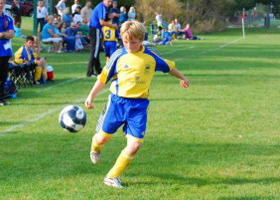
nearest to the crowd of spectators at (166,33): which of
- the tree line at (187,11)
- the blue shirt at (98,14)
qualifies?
the tree line at (187,11)

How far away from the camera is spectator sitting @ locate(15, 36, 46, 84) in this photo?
14298 millimetres

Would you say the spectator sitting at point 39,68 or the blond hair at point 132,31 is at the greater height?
the blond hair at point 132,31

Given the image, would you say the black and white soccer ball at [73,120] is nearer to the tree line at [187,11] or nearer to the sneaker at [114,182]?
the sneaker at [114,182]

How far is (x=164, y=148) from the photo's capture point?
8.01 meters

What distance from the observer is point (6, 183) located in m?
6.26

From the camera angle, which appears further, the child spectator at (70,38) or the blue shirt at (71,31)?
the blue shirt at (71,31)

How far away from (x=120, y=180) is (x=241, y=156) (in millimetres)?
1958

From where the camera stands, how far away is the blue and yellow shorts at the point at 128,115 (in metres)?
6.16

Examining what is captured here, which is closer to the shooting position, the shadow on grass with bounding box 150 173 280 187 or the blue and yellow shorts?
the blue and yellow shorts

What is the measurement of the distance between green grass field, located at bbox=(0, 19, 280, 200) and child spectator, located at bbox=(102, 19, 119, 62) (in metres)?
1.50

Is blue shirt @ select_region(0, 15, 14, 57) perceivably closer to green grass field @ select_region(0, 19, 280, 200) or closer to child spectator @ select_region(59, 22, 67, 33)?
green grass field @ select_region(0, 19, 280, 200)

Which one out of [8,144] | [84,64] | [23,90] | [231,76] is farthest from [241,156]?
[84,64]

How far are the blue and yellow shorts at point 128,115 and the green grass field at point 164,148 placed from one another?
22.1 inches

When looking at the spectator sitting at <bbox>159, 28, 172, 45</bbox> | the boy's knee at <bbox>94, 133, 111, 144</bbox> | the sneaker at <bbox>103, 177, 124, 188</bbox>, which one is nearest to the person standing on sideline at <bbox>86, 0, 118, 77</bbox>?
the boy's knee at <bbox>94, 133, 111, 144</bbox>
